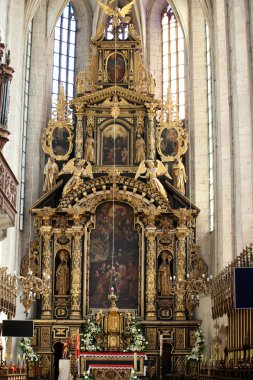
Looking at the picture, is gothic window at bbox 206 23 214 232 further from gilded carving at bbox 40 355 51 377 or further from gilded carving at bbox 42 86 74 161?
gilded carving at bbox 40 355 51 377

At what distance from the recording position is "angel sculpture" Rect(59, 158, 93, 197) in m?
28.1

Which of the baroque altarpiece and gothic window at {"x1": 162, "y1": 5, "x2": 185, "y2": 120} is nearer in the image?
the baroque altarpiece

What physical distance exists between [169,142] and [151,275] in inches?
199

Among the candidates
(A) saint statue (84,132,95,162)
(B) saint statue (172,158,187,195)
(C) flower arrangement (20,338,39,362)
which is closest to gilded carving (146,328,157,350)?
(C) flower arrangement (20,338,39,362)

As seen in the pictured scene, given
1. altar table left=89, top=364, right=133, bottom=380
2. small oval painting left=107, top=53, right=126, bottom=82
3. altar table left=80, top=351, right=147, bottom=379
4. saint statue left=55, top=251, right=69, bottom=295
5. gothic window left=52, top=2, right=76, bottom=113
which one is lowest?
altar table left=89, top=364, right=133, bottom=380

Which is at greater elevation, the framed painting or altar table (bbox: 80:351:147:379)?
the framed painting

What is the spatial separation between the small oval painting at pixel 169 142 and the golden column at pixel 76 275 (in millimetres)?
4285

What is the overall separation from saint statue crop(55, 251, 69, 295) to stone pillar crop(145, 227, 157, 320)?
2801mm

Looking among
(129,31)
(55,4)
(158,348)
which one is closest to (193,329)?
(158,348)

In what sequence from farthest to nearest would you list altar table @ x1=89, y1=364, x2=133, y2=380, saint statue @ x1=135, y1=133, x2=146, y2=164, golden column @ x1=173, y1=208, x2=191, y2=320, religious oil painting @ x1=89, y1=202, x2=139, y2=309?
saint statue @ x1=135, y1=133, x2=146, y2=164
religious oil painting @ x1=89, y1=202, x2=139, y2=309
golden column @ x1=173, y1=208, x2=191, y2=320
altar table @ x1=89, y1=364, x2=133, y2=380

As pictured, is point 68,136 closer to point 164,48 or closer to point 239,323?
point 164,48

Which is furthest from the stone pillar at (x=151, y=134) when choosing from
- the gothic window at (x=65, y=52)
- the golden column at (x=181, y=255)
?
the gothic window at (x=65, y=52)

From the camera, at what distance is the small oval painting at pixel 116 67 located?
29609mm

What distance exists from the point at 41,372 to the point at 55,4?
14.4 metres
